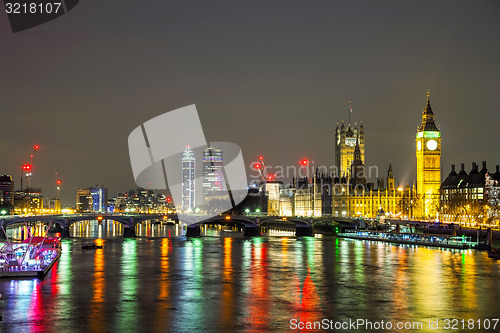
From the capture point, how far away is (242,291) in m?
58.0

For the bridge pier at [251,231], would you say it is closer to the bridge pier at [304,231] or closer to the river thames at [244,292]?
the bridge pier at [304,231]

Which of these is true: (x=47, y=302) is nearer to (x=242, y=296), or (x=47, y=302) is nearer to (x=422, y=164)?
(x=242, y=296)

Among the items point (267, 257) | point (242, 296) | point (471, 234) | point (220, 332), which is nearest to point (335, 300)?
point (242, 296)

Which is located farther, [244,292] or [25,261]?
[25,261]

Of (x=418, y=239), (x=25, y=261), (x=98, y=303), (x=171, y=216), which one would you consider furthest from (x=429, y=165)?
(x=98, y=303)

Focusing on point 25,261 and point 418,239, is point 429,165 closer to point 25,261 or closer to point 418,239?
point 418,239

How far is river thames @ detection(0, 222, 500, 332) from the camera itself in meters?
45.0

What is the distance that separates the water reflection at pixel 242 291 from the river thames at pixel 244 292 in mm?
78

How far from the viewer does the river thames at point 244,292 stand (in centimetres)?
4500

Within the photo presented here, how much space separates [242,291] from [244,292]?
0.65m

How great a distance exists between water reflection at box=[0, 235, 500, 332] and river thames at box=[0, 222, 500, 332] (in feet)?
0.26

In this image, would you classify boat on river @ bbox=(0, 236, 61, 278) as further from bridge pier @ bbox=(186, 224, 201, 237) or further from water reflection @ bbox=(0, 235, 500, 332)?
bridge pier @ bbox=(186, 224, 201, 237)

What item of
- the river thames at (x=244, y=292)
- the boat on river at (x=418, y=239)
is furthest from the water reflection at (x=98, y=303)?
the boat on river at (x=418, y=239)

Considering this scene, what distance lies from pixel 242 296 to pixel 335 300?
7.05 m
